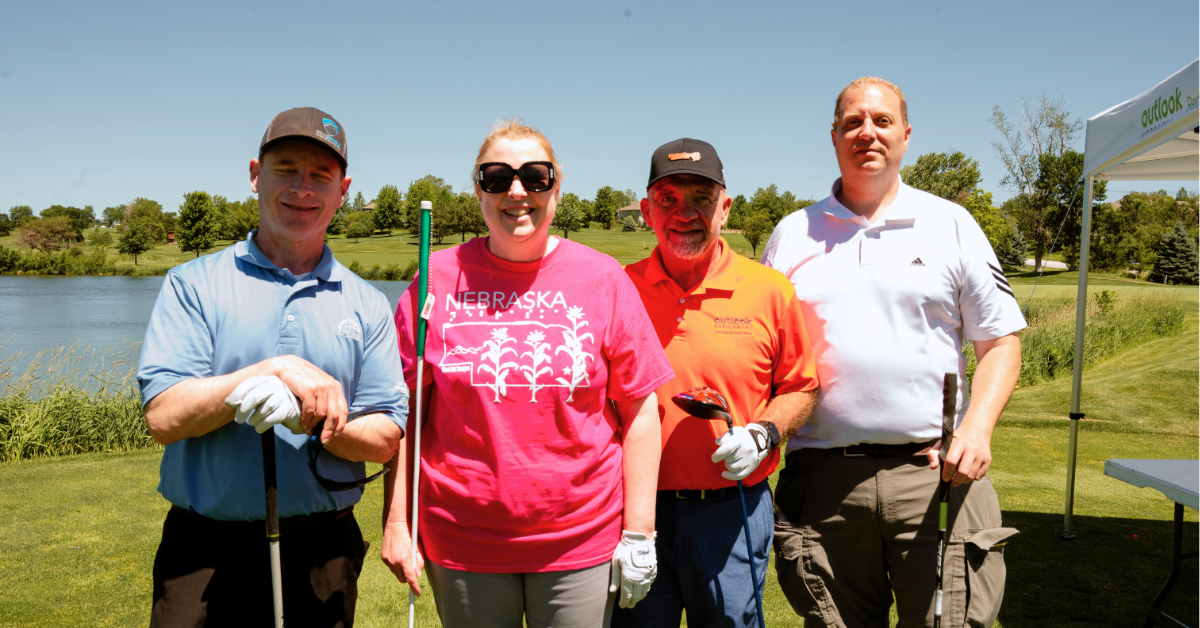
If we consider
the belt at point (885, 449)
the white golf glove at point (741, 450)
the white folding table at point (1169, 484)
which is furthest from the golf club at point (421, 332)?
the white folding table at point (1169, 484)

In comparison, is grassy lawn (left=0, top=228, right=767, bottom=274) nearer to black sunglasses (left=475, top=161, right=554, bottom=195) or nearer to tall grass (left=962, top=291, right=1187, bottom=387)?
tall grass (left=962, top=291, right=1187, bottom=387)

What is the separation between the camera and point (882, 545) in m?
2.71

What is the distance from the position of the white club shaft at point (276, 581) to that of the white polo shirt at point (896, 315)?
5.93 feet

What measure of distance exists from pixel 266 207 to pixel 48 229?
84.2m

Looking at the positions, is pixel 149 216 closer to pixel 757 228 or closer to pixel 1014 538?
pixel 757 228

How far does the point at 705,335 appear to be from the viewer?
2.51 m

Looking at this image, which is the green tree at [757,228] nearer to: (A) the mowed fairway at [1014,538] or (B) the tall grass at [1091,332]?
(B) the tall grass at [1091,332]

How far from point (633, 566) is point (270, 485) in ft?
3.39

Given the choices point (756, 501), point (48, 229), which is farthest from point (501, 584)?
point (48, 229)

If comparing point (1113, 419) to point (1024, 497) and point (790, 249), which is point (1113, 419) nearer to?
point (1024, 497)

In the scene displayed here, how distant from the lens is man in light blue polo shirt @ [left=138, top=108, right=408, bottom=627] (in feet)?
6.00

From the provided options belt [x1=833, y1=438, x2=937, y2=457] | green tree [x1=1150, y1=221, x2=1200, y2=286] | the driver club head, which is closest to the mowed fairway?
belt [x1=833, y1=438, x2=937, y2=457]

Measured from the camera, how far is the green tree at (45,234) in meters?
66.4

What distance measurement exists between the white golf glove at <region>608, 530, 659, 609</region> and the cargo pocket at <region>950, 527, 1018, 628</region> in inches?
47.5
